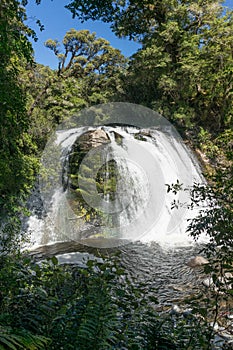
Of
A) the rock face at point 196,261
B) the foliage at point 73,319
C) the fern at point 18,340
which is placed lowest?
the rock face at point 196,261

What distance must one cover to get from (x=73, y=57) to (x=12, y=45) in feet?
41.7

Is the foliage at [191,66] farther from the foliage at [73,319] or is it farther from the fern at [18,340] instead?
the fern at [18,340]

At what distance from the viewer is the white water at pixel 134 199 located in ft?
25.0

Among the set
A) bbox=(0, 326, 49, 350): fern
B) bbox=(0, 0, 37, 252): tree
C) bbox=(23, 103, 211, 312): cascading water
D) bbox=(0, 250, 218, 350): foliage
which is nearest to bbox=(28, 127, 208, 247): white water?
bbox=(23, 103, 211, 312): cascading water

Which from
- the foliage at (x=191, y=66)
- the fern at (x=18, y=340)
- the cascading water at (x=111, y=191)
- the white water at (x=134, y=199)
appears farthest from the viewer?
the foliage at (x=191, y=66)

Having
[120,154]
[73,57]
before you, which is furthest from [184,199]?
[73,57]

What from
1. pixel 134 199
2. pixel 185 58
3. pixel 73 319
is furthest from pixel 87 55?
pixel 73 319

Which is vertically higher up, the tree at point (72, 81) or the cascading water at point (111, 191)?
the tree at point (72, 81)

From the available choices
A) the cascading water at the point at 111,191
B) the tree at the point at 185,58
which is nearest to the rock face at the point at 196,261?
the cascading water at the point at 111,191

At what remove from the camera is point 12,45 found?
3650mm

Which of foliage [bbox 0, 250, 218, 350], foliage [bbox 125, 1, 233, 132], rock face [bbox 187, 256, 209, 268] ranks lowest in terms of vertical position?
rock face [bbox 187, 256, 209, 268]

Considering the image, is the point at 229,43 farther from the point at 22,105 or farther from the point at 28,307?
the point at 28,307

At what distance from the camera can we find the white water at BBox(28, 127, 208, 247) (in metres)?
7.61

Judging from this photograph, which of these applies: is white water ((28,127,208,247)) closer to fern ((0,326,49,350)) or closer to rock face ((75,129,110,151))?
rock face ((75,129,110,151))
